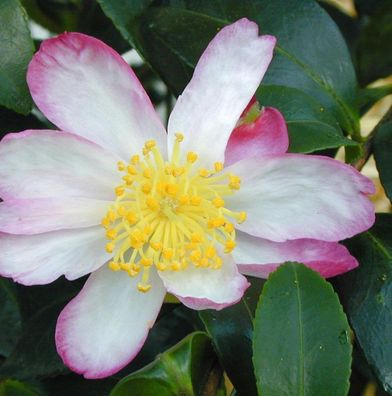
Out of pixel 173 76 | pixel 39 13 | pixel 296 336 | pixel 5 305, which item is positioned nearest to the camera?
pixel 296 336

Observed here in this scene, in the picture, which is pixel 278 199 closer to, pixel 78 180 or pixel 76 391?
pixel 78 180

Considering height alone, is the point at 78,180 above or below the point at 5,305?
above

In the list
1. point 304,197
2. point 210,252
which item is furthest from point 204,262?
point 304,197

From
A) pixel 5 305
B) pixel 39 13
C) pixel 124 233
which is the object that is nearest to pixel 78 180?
pixel 124 233

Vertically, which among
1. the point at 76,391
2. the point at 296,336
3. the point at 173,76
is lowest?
the point at 76,391

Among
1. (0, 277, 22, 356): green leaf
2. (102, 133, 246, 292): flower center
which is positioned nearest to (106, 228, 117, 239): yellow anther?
(102, 133, 246, 292): flower center

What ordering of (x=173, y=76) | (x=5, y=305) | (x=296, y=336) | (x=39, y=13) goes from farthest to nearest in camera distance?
(x=39, y=13) < (x=5, y=305) < (x=173, y=76) < (x=296, y=336)
